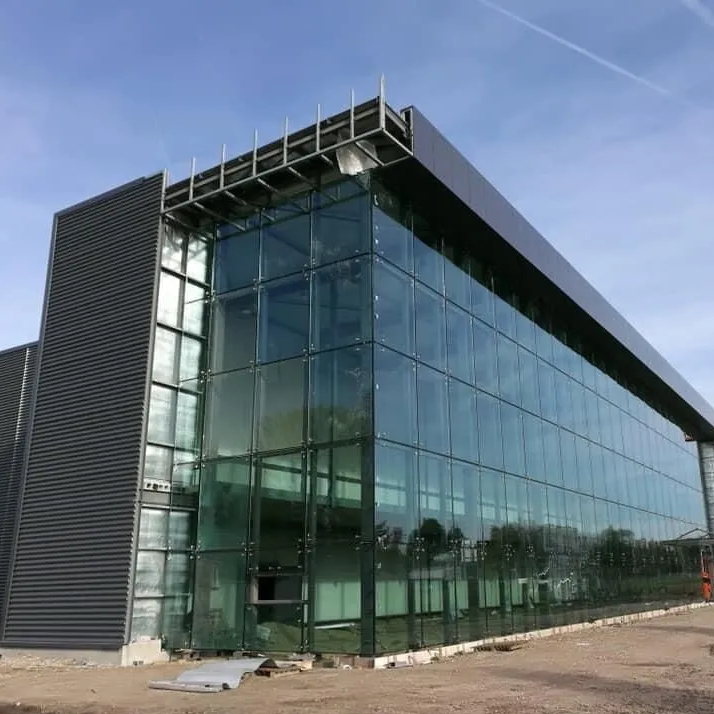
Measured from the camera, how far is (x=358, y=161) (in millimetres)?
16172

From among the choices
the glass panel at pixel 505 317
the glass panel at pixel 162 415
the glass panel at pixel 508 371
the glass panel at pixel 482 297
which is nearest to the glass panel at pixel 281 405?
the glass panel at pixel 162 415

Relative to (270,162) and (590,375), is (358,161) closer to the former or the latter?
(270,162)

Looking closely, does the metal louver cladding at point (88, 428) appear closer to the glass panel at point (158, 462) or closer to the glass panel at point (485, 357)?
the glass panel at point (158, 462)

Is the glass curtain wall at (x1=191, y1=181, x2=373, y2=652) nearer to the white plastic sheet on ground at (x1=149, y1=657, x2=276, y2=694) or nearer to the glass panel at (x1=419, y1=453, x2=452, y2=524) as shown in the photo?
the white plastic sheet on ground at (x1=149, y1=657, x2=276, y2=694)

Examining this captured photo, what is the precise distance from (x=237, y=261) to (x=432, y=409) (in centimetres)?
584

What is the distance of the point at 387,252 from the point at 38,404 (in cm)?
922

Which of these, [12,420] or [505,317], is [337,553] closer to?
[505,317]

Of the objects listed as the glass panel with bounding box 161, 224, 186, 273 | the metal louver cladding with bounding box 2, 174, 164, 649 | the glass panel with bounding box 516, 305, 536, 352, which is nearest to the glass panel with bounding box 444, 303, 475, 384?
the glass panel with bounding box 516, 305, 536, 352

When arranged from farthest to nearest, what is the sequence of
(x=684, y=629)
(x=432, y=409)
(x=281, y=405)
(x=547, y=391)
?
(x=547, y=391)
(x=684, y=629)
(x=432, y=409)
(x=281, y=405)

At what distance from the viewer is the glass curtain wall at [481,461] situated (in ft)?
49.9

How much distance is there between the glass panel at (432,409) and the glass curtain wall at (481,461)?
46mm

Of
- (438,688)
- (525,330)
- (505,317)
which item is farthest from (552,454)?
(438,688)

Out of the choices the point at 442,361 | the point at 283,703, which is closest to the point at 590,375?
the point at 442,361

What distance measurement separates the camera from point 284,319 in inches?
659
